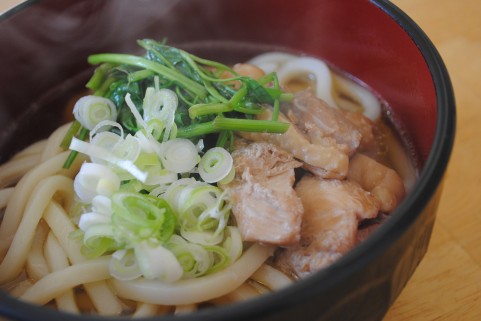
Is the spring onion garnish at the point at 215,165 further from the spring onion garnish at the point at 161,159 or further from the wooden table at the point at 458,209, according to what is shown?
the wooden table at the point at 458,209

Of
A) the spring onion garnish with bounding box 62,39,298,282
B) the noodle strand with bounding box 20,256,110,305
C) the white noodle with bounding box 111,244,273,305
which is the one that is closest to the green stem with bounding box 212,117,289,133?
the spring onion garnish with bounding box 62,39,298,282

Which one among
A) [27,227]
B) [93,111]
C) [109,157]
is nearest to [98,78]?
[93,111]

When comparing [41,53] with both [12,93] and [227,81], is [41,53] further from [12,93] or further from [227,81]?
[227,81]

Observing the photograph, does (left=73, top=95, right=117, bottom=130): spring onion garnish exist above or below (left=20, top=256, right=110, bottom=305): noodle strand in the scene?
above

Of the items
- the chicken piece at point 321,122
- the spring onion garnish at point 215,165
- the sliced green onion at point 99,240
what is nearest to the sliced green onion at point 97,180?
the sliced green onion at point 99,240

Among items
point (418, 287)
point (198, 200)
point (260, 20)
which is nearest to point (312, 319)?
point (198, 200)

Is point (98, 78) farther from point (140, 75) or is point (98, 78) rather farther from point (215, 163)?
point (215, 163)

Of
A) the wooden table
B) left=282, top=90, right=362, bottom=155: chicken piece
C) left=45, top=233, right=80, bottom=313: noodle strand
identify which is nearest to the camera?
left=45, top=233, right=80, bottom=313: noodle strand

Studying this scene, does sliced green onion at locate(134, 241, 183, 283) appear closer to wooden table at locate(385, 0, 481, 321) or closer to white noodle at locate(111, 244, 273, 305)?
white noodle at locate(111, 244, 273, 305)
